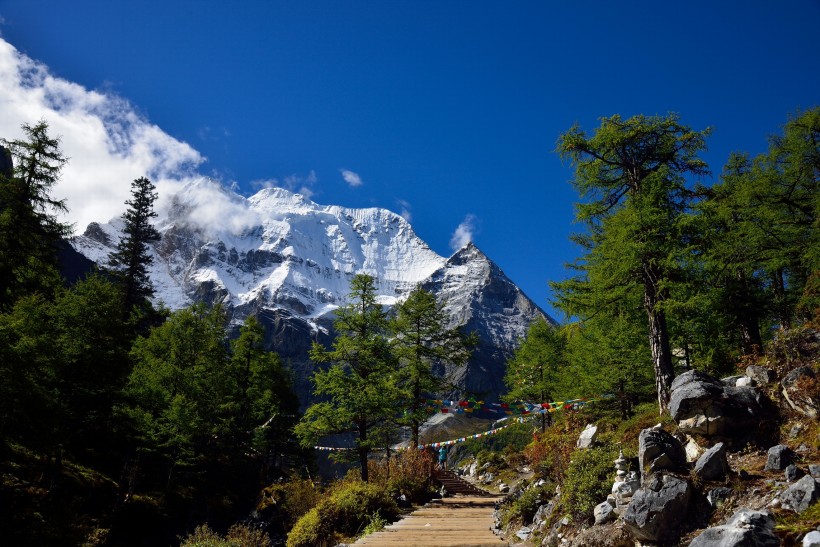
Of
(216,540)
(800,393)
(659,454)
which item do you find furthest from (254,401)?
(800,393)

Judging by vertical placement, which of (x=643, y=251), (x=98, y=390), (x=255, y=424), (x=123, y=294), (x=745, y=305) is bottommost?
(x=255, y=424)

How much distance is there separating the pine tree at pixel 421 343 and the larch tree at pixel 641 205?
383 inches

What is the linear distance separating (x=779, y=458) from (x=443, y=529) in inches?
236

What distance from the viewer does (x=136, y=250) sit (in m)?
33.4

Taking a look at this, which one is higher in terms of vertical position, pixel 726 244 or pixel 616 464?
pixel 726 244

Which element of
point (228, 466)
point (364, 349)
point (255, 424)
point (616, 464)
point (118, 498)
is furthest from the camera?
point (255, 424)

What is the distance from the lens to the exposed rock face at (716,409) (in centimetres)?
791

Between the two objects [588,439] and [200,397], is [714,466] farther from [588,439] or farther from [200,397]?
[200,397]

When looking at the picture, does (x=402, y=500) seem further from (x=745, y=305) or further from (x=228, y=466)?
(x=228, y=466)

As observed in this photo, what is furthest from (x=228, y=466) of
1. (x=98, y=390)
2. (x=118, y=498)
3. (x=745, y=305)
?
(x=745, y=305)

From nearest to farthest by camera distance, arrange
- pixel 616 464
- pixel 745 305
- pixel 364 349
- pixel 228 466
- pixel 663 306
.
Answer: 1. pixel 616 464
2. pixel 663 306
3. pixel 745 305
4. pixel 364 349
5. pixel 228 466

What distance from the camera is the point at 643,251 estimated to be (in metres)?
13.0

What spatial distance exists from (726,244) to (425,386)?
13.7 m

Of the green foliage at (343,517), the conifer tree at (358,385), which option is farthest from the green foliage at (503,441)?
the green foliage at (343,517)
